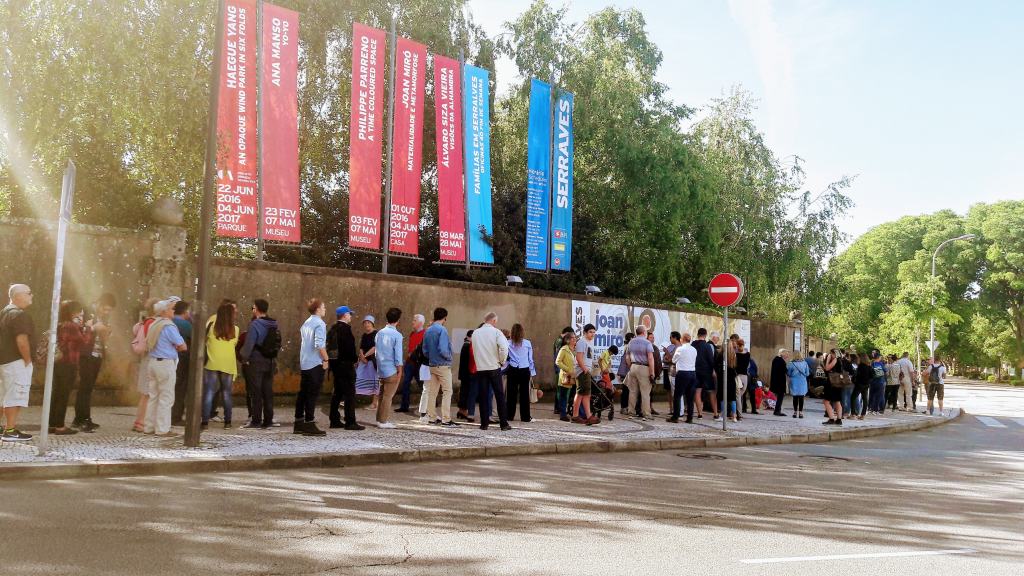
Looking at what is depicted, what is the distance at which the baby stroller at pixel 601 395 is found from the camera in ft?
51.5

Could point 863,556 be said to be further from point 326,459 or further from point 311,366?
point 311,366

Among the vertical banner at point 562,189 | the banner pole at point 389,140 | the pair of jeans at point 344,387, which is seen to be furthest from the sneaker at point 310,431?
the vertical banner at point 562,189

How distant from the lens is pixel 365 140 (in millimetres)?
18750

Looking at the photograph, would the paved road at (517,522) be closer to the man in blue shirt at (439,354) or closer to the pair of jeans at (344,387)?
the pair of jeans at (344,387)

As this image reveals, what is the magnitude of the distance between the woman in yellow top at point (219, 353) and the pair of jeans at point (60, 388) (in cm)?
165

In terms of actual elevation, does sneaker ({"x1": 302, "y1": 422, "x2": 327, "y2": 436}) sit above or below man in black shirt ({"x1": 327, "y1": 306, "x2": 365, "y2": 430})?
below

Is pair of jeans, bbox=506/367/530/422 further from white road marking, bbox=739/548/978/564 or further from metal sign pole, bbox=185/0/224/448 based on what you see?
Answer: white road marking, bbox=739/548/978/564

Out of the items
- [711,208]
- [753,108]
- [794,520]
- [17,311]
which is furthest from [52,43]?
[753,108]

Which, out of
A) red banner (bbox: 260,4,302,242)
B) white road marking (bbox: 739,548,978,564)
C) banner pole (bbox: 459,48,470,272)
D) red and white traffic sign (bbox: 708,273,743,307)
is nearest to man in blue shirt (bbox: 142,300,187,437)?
red banner (bbox: 260,4,302,242)

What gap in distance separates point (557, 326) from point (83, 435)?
484 inches

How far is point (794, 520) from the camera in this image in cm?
691

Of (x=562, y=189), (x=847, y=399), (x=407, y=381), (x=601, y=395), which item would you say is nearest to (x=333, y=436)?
(x=407, y=381)

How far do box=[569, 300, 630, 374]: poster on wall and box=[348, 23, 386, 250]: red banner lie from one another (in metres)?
5.55

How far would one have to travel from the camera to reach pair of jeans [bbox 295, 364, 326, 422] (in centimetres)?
1112
